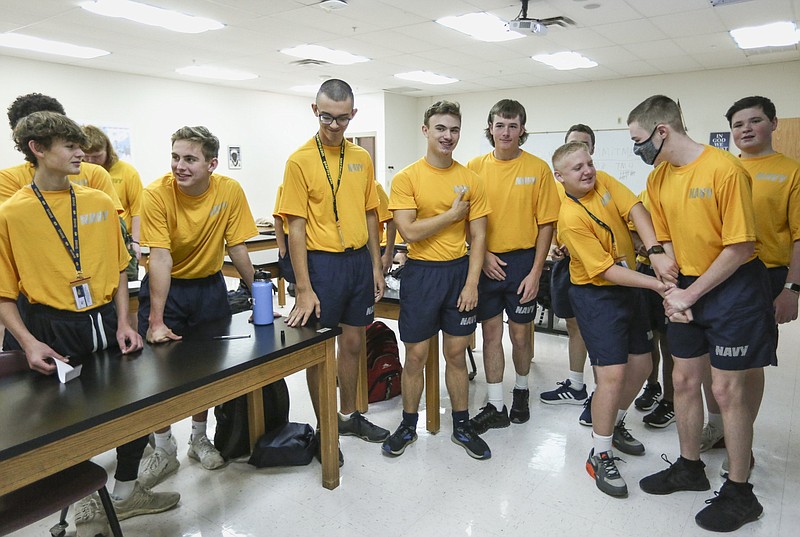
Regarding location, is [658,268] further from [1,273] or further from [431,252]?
[1,273]

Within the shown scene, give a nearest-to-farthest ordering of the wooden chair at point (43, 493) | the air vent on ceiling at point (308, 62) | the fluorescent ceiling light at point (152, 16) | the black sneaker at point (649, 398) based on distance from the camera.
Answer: the wooden chair at point (43, 493), the black sneaker at point (649, 398), the fluorescent ceiling light at point (152, 16), the air vent on ceiling at point (308, 62)

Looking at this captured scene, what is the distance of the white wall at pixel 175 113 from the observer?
23.1ft

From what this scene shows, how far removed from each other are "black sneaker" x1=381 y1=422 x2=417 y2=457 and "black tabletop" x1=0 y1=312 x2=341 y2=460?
0.77 metres

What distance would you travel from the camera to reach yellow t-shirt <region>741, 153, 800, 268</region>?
7.93ft

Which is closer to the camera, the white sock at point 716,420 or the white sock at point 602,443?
the white sock at point 602,443

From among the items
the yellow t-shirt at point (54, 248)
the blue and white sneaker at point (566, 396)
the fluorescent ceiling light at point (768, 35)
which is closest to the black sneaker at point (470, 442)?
the blue and white sneaker at point (566, 396)

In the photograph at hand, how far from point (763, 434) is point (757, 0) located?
12.9 ft

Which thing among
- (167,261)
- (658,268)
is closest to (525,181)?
(658,268)

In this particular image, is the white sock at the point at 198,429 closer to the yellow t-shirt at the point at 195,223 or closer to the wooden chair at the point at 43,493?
the yellow t-shirt at the point at 195,223

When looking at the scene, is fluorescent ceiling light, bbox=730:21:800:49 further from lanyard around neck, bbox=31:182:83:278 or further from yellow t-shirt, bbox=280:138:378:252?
lanyard around neck, bbox=31:182:83:278

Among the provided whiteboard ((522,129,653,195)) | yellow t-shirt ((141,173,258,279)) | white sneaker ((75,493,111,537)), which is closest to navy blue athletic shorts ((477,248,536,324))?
yellow t-shirt ((141,173,258,279))

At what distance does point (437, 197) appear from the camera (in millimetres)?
2494

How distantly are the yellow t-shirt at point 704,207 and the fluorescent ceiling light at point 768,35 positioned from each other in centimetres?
489

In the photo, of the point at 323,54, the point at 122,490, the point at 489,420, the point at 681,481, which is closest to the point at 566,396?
the point at 489,420
